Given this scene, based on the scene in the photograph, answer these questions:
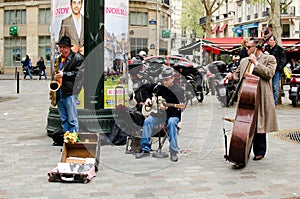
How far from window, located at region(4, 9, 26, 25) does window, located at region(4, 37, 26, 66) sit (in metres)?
1.55

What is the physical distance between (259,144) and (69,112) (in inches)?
120

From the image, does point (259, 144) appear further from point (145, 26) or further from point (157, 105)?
point (145, 26)

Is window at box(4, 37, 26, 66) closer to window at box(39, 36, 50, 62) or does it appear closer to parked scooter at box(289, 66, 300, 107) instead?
window at box(39, 36, 50, 62)

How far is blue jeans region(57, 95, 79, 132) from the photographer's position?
746 cm

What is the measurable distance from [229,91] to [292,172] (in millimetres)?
8758

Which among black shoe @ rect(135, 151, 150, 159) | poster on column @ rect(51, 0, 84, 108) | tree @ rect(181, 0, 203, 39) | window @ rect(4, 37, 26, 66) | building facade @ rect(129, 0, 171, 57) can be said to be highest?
tree @ rect(181, 0, 203, 39)

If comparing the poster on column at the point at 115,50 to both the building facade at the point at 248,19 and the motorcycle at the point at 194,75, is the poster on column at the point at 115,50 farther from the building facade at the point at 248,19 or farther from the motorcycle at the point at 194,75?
the building facade at the point at 248,19

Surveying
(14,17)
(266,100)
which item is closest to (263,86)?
(266,100)

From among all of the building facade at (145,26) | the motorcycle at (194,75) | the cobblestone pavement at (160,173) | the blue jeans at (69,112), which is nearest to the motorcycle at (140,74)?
the motorcycle at (194,75)

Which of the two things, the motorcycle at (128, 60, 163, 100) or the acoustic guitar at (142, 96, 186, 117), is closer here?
the acoustic guitar at (142, 96, 186, 117)

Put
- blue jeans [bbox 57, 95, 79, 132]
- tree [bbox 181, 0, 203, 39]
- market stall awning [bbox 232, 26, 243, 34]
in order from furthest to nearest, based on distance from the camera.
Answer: tree [bbox 181, 0, 203, 39]
market stall awning [bbox 232, 26, 243, 34]
blue jeans [bbox 57, 95, 79, 132]

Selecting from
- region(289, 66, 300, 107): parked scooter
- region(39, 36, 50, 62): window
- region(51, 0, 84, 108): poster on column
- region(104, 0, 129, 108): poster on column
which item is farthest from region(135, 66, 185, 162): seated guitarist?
region(39, 36, 50, 62): window

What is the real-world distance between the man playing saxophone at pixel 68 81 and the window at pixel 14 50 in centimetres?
3584

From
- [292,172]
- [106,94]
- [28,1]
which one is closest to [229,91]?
[106,94]
